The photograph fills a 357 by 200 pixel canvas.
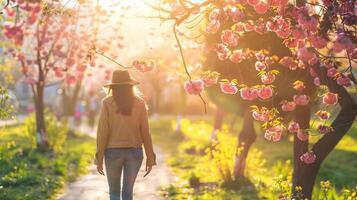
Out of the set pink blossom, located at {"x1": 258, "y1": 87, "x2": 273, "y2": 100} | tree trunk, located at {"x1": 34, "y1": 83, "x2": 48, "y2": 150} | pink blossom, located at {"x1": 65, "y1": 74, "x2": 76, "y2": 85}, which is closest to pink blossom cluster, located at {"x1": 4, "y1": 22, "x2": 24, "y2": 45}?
tree trunk, located at {"x1": 34, "y1": 83, "x2": 48, "y2": 150}

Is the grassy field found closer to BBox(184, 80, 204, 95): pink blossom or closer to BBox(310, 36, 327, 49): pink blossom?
BBox(184, 80, 204, 95): pink blossom

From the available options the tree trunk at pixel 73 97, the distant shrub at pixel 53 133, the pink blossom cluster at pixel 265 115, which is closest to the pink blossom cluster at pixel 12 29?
the distant shrub at pixel 53 133

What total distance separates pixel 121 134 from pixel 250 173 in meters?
7.88

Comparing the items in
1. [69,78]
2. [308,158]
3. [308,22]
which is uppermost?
[308,22]

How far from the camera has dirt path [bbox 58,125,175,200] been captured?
1226 centimetres

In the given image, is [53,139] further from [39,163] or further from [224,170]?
[224,170]

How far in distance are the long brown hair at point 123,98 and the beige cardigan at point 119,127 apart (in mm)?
65

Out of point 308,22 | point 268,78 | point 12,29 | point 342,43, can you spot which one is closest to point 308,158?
point 268,78

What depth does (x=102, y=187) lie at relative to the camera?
13.5 metres

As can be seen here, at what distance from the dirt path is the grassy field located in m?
0.36

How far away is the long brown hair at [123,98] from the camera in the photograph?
7.95 m

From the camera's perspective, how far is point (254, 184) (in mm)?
13719

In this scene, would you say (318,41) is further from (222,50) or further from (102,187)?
(102,187)

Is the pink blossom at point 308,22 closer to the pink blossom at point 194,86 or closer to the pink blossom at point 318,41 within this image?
the pink blossom at point 318,41
